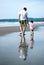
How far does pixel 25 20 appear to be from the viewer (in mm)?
13625

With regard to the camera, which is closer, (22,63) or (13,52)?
(22,63)

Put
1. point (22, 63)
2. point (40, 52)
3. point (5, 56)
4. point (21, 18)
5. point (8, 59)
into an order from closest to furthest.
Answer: point (22, 63) → point (8, 59) → point (5, 56) → point (40, 52) → point (21, 18)

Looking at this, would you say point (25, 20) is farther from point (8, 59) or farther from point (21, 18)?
point (8, 59)

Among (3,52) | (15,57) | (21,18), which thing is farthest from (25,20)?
(15,57)

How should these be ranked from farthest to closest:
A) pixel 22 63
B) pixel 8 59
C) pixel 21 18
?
pixel 21 18 → pixel 8 59 → pixel 22 63

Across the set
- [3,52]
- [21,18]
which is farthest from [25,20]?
[3,52]

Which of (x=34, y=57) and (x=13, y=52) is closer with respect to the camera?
(x=34, y=57)

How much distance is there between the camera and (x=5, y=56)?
7.52m

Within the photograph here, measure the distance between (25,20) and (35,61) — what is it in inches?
276

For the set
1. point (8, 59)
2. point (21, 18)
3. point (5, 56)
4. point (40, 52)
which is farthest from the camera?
point (21, 18)

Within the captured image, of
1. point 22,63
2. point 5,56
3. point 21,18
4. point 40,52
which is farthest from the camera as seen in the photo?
point 21,18

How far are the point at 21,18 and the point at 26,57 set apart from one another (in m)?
6.36

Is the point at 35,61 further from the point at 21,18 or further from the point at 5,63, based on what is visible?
the point at 21,18

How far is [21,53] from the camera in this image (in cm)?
791
